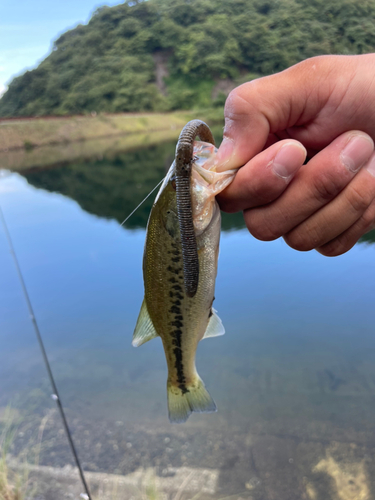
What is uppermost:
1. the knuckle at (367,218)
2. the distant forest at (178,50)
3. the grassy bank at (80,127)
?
the distant forest at (178,50)

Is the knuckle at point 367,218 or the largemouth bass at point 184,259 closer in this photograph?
the largemouth bass at point 184,259

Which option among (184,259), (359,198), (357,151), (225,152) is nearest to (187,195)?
(184,259)

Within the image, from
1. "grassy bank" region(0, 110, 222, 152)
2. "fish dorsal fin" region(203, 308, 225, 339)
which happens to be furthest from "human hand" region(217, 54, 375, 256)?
"grassy bank" region(0, 110, 222, 152)

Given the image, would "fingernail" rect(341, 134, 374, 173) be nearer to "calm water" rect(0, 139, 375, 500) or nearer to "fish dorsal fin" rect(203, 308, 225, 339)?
"fish dorsal fin" rect(203, 308, 225, 339)

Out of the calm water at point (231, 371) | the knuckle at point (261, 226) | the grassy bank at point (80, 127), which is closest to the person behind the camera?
the knuckle at point (261, 226)

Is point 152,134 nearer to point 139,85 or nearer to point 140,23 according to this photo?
point 139,85

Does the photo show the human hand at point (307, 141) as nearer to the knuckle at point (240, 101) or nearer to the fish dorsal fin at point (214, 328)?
the knuckle at point (240, 101)

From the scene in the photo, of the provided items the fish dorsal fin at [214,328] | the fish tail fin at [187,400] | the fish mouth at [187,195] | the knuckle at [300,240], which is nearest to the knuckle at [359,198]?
the knuckle at [300,240]

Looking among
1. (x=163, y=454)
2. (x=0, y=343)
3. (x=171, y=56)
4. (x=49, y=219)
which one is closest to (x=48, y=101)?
(x=171, y=56)
